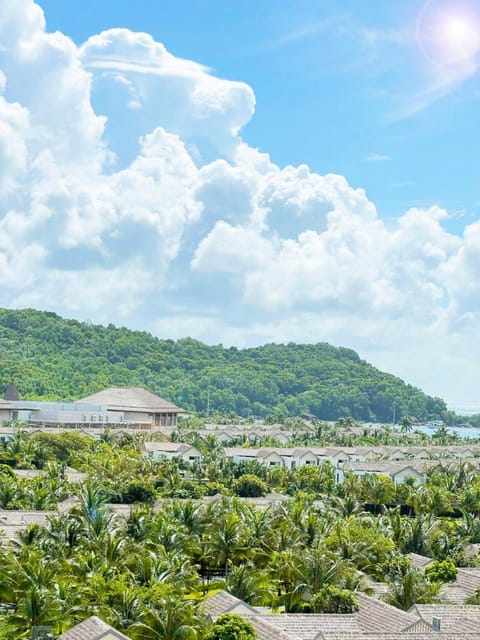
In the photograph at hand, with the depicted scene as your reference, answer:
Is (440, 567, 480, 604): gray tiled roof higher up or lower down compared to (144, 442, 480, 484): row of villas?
lower down

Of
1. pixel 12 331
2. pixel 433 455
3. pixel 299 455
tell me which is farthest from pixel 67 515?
pixel 12 331

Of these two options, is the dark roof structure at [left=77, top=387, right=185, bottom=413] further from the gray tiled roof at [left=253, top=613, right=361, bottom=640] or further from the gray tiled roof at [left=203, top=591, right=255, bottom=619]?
the gray tiled roof at [left=253, top=613, right=361, bottom=640]

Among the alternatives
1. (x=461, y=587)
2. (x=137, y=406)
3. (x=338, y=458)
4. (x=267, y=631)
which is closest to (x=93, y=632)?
(x=267, y=631)

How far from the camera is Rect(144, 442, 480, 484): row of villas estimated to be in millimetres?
81875

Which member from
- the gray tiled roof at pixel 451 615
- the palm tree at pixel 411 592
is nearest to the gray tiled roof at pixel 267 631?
the gray tiled roof at pixel 451 615

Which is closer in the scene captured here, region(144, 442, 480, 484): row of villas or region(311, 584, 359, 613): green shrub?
region(311, 584, 359, 613): green shrub

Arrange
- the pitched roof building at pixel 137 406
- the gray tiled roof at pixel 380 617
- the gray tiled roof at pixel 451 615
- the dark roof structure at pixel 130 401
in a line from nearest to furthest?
the gray tiled roof at pixel 380 617
the gray tiled roof at pixel 451 615
the pitched roof building at pixel 137 406
the dark roof structure at pixel 130 401

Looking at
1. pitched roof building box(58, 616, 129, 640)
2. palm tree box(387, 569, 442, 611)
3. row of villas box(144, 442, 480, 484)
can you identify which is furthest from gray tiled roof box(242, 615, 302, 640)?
row of villas box(144, 442, 480, 484)

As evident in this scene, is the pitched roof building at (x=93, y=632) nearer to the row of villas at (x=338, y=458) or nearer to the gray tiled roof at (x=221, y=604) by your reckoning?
the gray tiled roof at (x=221, y=604)

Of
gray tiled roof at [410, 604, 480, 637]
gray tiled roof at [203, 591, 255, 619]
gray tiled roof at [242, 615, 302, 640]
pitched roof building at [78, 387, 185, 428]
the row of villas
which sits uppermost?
pitched roof building at [78, 387, 185, 428]

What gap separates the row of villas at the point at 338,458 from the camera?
81.9 meters

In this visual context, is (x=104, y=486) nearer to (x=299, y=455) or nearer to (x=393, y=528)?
(x=393, y=528)

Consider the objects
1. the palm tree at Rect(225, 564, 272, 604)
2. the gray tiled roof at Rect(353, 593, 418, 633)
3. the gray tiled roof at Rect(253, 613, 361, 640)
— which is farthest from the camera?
the palm tree at Rect(225, 564, 272, 604)

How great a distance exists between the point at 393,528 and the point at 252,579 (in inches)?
571
